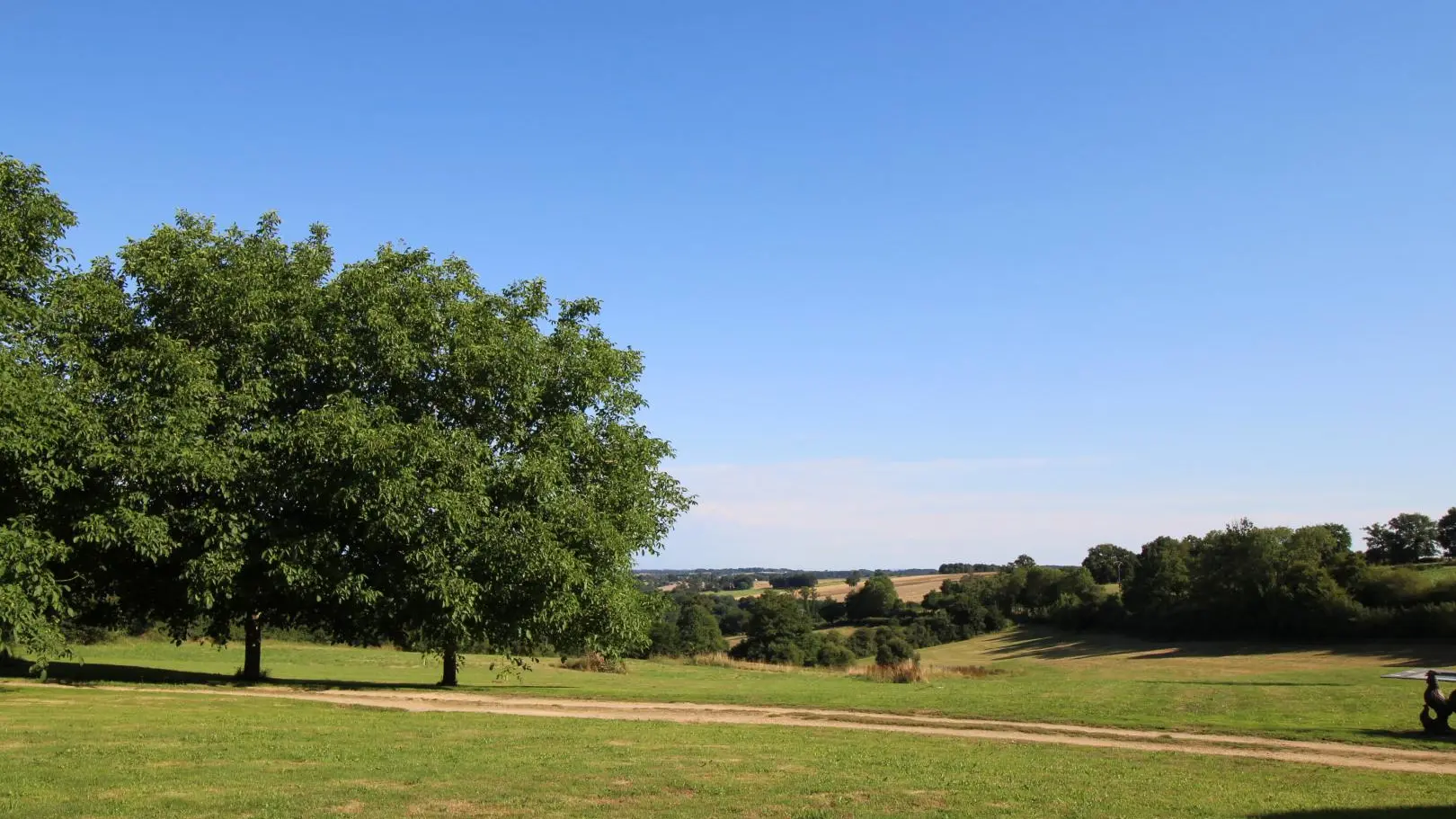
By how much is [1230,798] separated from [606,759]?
8371 millimetres

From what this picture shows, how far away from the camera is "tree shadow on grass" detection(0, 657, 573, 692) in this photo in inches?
981

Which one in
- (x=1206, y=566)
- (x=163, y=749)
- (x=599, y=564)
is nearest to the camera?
(x=163, y=749)

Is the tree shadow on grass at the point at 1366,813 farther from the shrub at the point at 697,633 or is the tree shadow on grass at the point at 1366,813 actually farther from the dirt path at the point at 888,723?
the shrub at the point at 697,633

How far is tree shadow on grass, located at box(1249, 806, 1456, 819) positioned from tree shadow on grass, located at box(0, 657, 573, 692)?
21192 millimetres

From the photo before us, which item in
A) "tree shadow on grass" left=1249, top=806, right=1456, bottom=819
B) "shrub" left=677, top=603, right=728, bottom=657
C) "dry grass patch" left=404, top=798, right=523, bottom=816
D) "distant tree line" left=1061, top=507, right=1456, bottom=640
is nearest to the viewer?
"dry grass patch" left=404, top=798, right=523, bottom=816

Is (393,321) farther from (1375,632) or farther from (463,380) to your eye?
(1375,632)

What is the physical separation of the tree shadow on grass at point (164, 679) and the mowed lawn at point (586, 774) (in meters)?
6.91

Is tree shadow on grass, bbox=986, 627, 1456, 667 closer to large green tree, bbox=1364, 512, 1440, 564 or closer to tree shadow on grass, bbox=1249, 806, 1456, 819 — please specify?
large green tree, bbox=1364, 512, 1440, 564

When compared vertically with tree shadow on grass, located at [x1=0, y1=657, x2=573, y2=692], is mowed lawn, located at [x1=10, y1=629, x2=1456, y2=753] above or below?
below

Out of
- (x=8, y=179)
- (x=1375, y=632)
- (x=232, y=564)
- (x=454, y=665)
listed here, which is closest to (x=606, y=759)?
(x=232, y=564)

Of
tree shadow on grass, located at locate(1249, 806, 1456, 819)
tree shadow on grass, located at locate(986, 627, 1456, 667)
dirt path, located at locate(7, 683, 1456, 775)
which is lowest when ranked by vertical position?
tree shadow on grass, located at locate(986, 627, 1456, 667)

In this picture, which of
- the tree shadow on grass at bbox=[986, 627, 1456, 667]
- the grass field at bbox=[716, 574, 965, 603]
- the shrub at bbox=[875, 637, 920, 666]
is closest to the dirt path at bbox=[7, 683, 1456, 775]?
the tree shadow on grass at bbox=[986, 627, 1456, 667]

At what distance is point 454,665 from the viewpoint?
99.0ft

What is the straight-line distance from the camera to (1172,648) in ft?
235
